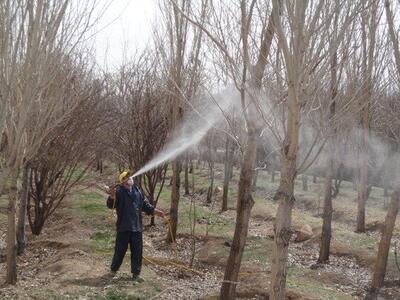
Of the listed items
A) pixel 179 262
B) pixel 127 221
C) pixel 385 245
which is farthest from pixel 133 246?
pixel 385 245

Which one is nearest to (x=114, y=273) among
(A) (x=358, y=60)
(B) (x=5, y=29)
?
(B) (x=5, y=29)

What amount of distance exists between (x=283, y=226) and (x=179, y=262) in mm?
5196

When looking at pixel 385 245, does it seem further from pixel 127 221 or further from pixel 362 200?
pixel 362 200

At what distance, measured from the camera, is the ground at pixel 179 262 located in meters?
6.65

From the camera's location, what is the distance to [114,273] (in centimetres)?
712

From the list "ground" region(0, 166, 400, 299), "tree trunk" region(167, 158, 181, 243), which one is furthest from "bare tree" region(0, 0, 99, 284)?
"tree trunk" region(167, 158, 181, 243)

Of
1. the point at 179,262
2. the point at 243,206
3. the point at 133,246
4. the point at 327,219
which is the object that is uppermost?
the point at 243,206

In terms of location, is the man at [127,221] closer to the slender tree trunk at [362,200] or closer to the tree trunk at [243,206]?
the tree trunk at [243,206]

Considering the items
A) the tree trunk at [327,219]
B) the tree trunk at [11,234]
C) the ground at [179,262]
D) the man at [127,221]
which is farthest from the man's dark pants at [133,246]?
the tree trunk at [327,219]

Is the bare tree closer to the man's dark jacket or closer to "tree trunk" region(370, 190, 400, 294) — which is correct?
the man's dark jacket

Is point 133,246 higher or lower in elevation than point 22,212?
lower

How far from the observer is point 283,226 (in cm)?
376

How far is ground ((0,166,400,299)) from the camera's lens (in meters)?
6.65

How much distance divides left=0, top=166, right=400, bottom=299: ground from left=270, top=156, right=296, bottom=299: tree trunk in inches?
118
